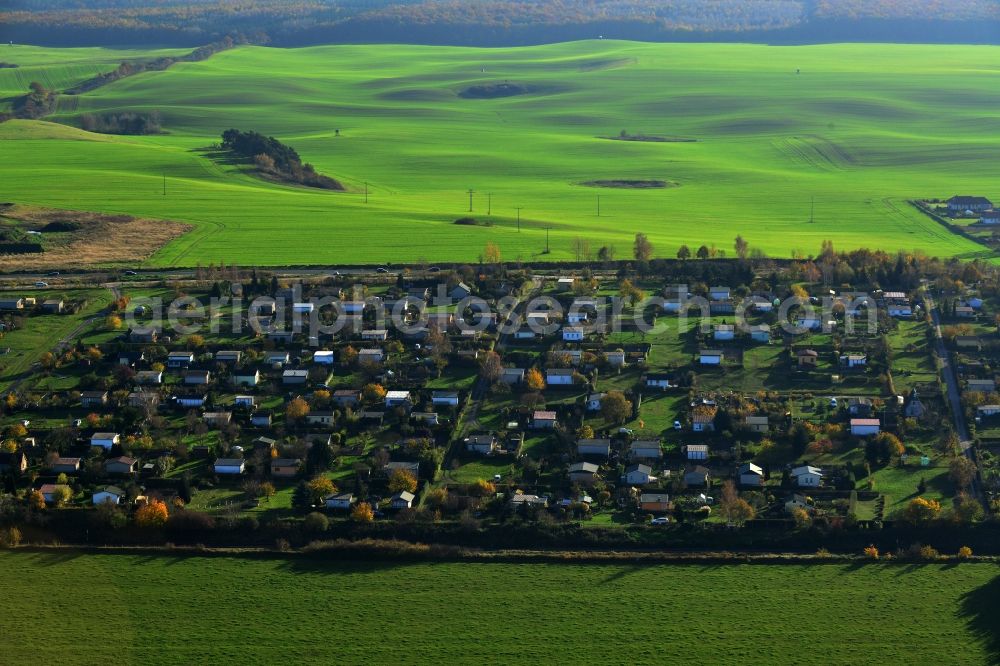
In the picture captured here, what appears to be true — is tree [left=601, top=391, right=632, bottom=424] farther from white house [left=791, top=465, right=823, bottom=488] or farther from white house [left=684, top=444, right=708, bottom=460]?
white house [left=791, top=465, right=823, bottom=488]

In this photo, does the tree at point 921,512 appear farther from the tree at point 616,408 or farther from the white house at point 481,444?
the white house at point 481,444

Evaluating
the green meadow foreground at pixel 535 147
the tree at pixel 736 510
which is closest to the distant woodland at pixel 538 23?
the green meadow foreground at pixel 535 147

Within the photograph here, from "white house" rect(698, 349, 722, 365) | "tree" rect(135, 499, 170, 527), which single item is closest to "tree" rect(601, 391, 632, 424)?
"white house" rect(698, 349, 722, 365)

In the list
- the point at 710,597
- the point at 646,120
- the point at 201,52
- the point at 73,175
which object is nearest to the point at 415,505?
the point at 710,597

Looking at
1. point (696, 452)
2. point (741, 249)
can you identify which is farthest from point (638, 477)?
point (741, 249)

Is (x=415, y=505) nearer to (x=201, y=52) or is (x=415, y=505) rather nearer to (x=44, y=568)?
(x=44, y=568)
